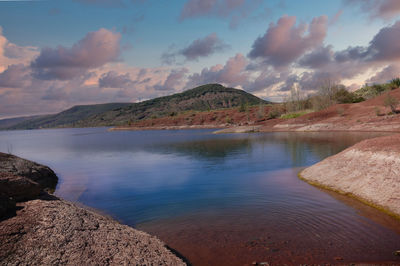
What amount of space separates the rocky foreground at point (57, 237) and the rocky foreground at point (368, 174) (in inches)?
368

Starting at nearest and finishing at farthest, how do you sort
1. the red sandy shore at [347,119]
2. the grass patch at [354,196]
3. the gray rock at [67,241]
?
the gray rock at [67,241] < the grass patch at [354,196] < the red sandy shore at [347,119]

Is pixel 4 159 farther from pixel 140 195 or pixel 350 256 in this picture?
pixel 350 256

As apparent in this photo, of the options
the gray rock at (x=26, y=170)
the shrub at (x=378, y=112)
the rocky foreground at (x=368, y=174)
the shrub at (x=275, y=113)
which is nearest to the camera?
the rocky foreground at (x=368, y=174)

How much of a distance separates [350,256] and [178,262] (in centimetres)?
501

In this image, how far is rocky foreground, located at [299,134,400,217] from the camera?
11.3 m

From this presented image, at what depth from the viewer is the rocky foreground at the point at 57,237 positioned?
5855 mm

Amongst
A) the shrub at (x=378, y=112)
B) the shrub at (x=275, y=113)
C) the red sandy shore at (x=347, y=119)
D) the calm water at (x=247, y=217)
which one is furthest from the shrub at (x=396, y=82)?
the calm water at (x=247, y=217)

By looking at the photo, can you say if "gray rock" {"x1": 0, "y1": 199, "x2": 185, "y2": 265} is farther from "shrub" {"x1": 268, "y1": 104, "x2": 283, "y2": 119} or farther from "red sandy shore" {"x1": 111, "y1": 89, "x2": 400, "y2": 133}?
"shrub" {"x1": 268, "y1": 104, "x2": 283, "y2": 119}

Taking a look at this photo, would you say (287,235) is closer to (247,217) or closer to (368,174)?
(247,217)

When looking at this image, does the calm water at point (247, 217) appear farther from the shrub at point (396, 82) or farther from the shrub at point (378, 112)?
the shrub at point (396, 82)

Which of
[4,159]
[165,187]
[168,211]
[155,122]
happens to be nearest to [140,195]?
[165,187]

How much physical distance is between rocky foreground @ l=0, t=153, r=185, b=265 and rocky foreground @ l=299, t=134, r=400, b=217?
9.35m

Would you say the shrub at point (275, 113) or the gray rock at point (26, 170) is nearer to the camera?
the gray rock at point (26, 170)

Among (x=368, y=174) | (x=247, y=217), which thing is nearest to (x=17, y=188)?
(x=247, y=217)
